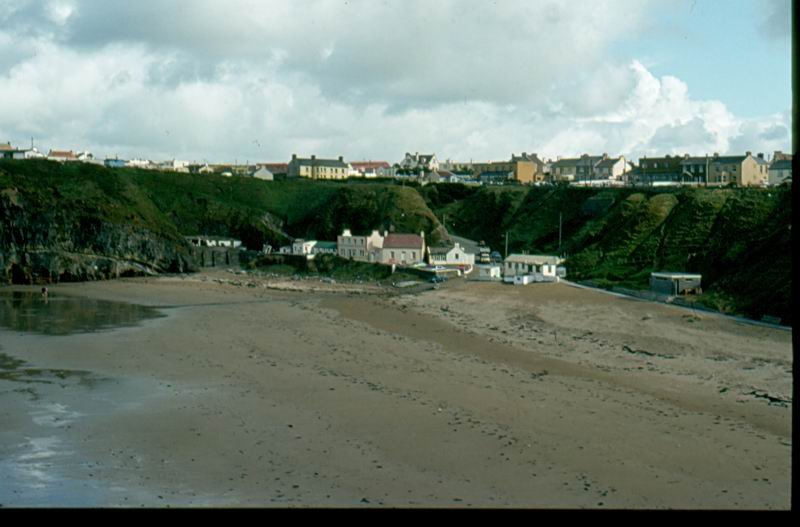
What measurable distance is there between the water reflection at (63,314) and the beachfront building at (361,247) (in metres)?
18.5

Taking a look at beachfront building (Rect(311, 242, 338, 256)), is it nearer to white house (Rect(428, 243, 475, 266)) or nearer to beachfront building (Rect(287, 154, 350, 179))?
white house (Rect(428, 243, 475, 266))

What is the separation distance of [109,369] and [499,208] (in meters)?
47.1

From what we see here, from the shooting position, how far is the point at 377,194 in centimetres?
6188

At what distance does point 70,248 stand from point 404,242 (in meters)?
18.3

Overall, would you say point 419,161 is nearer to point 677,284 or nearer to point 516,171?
Answer: point 516,171

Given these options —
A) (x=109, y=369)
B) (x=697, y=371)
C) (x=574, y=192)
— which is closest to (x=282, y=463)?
(x=109, y=369)

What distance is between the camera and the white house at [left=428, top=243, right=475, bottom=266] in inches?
1775

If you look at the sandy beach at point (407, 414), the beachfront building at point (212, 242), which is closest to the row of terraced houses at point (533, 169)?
the beachfront building at point (212, 242)

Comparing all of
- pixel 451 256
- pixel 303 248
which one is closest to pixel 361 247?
pixel 303 248

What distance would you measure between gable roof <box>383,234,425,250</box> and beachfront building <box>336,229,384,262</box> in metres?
0.42

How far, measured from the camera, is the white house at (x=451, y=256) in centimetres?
4509

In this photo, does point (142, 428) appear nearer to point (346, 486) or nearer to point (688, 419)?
point (346, 486)

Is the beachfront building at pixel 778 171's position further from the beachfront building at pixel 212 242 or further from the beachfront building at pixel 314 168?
the beachfront building at pixel 314 168

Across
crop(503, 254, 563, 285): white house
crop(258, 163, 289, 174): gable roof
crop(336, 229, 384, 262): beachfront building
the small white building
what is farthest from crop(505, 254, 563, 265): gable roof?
crop(258, 163, 289, 174): gable roof
